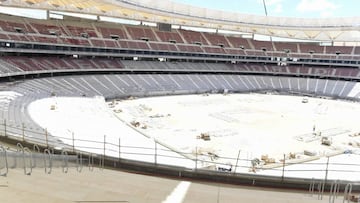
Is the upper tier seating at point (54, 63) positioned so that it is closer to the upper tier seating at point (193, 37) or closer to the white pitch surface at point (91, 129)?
the white pitch surface at point (91, 129)

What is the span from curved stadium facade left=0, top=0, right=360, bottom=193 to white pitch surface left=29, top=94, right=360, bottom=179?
3.24m

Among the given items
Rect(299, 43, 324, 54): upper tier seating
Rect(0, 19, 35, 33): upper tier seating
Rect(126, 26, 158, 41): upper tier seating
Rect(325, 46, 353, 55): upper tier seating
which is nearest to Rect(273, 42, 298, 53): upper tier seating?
Rect(299, 43, 324, 54): upper tier seating

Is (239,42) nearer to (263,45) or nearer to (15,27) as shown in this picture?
(263,45)

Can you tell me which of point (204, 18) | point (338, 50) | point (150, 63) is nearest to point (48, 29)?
point (150, 63)

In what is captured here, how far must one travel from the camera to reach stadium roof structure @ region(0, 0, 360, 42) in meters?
33.7

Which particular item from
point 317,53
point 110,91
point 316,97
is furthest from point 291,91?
point 110,91

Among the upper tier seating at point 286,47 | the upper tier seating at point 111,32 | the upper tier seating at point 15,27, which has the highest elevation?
the upper tier seating at point 286,47

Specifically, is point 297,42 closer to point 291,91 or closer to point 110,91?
point 291,91

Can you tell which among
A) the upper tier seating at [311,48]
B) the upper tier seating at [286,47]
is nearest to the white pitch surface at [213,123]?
the upper tier seating at [311,48]

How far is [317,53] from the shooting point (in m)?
54.8

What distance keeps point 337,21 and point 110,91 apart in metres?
35.8

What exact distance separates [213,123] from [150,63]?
23603mm

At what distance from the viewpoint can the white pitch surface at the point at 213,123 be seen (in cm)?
1777

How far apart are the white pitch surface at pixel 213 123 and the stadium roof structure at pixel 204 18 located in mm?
11390
